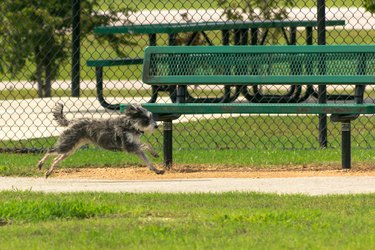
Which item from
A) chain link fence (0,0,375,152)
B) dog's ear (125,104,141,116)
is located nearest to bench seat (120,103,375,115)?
dog's ear (125,104,141,116)

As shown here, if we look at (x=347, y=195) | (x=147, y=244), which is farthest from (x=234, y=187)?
(x=147, y=244)

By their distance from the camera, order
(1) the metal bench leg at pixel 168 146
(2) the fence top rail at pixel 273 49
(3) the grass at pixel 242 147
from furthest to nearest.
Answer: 1. (3) the grass at pixel 242 147
2. (1) the metal bench leg at pixel 168 146
3. (2) the fence top rail at pixel 273 49

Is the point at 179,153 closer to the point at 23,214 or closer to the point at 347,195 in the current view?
the point at 347,195

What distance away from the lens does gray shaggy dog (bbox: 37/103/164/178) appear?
1070 cm

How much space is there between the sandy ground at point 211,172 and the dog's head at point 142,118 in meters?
0.40

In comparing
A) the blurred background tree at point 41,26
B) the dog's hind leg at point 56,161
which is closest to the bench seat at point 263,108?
the dog's hind leg at point 56,161

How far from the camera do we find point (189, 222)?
7809mm

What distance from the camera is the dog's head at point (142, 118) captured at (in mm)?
10672

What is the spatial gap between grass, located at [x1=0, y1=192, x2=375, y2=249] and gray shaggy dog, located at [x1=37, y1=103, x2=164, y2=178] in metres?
1.63

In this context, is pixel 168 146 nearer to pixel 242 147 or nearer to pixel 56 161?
pixel 56 161

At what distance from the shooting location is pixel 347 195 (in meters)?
9.01

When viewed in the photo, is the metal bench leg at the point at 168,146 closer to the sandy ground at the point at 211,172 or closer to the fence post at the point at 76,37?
the sandy ground at the point at 211,172

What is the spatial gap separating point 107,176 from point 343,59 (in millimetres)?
2262

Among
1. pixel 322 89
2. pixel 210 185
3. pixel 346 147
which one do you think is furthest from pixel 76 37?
pixel 210 185
